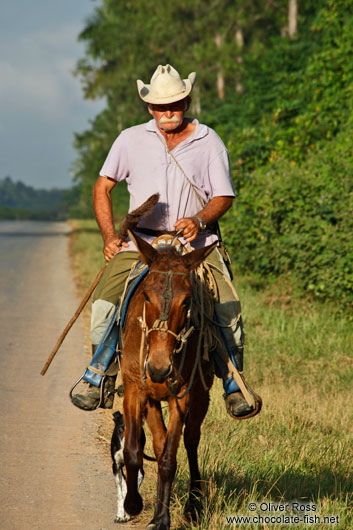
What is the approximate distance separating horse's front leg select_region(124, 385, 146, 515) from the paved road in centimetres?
49

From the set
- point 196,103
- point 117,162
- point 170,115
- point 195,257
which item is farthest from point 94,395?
point 196,103

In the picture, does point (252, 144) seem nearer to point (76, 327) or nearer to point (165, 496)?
point (76, 327)

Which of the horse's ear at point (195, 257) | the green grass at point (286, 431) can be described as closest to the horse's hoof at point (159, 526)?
the green grass at point (286, 431)

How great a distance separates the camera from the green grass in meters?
4.75

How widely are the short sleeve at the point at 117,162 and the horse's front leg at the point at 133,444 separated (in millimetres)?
1466

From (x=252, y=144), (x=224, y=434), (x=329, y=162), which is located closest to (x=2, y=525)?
(x=224, y=434)

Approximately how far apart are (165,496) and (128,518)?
71 cm

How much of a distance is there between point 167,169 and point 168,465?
185cm

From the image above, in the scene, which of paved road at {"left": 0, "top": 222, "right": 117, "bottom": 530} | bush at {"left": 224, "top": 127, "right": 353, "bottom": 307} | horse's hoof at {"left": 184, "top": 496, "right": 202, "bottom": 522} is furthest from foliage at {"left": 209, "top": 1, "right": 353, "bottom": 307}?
horse's hoof at {"left": 184, "top": 496, "right": 202, "bottom": 522}

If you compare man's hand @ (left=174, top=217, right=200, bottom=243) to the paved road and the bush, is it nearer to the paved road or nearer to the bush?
the paved road

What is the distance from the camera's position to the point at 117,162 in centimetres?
490

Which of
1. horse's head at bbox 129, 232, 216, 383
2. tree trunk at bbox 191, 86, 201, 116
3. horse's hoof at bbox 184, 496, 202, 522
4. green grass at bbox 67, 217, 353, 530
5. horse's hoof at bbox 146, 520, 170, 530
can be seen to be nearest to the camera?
horse's head at bbox 129, 232, 216, 383

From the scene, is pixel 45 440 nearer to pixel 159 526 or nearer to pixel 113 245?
pixel 113 245

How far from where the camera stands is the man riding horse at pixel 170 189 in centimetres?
478
